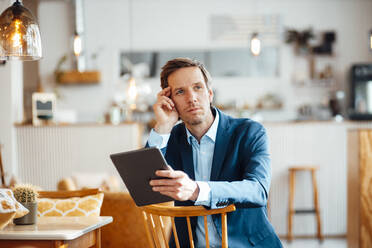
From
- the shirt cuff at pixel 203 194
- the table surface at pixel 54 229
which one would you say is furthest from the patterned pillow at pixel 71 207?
the shirt cuff at pixel 203 194

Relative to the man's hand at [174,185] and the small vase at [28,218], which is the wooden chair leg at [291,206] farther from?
the man's hand at [174,185]

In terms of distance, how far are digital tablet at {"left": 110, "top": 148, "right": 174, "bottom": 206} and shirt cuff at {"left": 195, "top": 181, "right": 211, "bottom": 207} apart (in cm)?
10

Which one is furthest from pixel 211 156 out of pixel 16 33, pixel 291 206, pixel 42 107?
pixel 42 107

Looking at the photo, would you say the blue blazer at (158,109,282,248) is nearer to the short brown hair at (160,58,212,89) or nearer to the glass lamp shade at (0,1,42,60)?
the short brown hair at (160,58,212,89)

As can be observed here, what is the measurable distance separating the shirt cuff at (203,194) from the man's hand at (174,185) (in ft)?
0.18

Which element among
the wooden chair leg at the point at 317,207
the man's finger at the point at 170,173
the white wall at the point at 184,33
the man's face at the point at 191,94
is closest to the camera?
the man's finger at the point at 170,173

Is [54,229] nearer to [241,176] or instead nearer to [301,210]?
[241,176]

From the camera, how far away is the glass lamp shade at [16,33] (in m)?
2.24

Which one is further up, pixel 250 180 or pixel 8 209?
pixel 250 180

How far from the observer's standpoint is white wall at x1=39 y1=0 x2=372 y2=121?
8719 mm

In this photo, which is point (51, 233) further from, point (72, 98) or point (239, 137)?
point (72, 98)

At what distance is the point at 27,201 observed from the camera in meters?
2.34

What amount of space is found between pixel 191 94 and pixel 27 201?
97 cm

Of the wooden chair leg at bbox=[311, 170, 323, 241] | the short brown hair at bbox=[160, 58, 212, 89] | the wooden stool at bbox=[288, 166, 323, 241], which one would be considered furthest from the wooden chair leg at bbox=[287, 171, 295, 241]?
the short brown hair at bbox=[160, 58, 212, 89]
